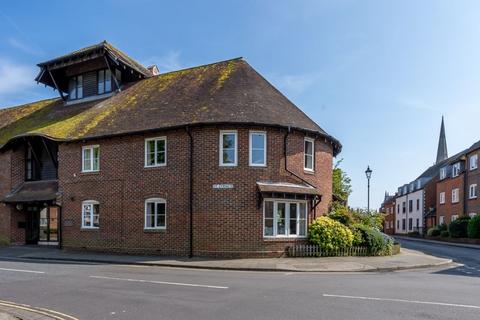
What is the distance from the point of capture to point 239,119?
1977 cm

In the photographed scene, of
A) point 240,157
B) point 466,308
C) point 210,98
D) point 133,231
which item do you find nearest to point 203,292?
point 466,308

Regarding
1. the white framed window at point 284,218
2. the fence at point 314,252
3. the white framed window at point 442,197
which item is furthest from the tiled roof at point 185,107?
the white framed window at point 442,197

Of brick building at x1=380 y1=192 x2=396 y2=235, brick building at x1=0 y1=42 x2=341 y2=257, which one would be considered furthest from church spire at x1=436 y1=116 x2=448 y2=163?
brick building at x1=0 y1=42 x2=341 y2=257

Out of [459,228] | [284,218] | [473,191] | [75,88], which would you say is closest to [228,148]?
[284,218]

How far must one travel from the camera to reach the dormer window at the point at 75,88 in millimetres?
28797

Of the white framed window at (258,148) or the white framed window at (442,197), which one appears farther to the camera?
the white framed window at (442,197)

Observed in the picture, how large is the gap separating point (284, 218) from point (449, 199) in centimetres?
→ 3672

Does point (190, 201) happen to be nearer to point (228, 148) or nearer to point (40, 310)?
point (228, 148)

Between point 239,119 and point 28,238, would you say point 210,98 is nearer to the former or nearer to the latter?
point 239,119

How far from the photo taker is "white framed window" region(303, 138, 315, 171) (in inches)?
860

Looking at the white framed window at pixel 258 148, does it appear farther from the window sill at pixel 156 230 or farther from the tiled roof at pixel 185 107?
the window sill at pixel 156 230

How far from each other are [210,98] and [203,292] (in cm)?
1283

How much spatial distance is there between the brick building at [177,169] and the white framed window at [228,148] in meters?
0.04

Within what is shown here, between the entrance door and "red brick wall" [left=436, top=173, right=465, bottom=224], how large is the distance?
127ft
